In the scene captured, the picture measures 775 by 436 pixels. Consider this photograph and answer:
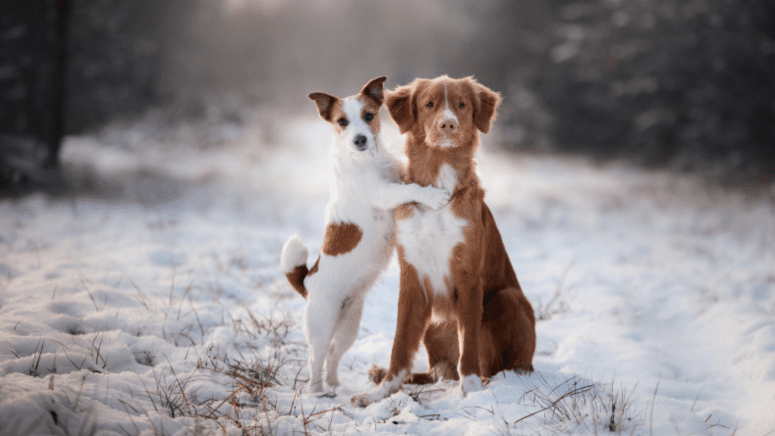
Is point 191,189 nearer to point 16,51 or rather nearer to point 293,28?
point 16,51

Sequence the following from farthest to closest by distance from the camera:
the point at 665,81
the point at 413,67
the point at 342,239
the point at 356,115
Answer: the point at 413,67 → the point at 665,81 → the point at 356,115 → the point at 342,239

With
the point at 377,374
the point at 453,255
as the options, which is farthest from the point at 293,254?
the point at 453,255

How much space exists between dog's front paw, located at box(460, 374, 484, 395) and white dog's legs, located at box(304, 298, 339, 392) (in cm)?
95

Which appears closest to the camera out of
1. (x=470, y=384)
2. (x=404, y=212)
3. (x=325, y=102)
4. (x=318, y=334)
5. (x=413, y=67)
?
(x=470, y=384)

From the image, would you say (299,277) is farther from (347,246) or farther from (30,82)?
Answer: (30,82)

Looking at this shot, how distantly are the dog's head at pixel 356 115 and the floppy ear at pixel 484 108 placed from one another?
744 millimetres

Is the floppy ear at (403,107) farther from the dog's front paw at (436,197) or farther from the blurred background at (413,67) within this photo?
the blurred background at (413,67)

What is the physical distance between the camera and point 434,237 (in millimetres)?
2570

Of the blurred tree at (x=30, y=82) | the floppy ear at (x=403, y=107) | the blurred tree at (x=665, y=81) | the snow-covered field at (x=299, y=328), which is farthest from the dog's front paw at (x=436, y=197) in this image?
the blurred tree at (x=665, y=81)

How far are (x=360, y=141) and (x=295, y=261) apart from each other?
38.2 inches

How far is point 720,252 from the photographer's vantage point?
6.35 m

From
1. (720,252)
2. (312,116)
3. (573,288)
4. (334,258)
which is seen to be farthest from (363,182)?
(312,116)

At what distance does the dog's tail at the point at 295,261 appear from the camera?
9.86 feet

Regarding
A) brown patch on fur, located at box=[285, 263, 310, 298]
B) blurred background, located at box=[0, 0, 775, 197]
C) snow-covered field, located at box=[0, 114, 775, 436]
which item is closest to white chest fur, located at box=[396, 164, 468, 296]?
snow-covered field, located at box=[0, 114, 775, 436]
